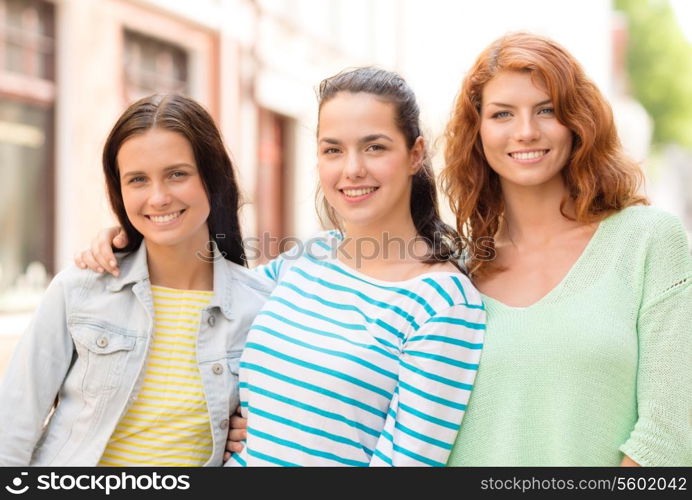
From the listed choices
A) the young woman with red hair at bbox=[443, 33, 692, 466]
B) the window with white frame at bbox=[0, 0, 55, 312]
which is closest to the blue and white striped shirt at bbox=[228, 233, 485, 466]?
the young woman with red hair at bbox=[443, 33, 692, 466]

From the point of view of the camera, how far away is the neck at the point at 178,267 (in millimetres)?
2582

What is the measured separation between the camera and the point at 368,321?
88.8 inches

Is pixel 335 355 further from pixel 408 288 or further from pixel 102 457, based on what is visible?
pixel 102 457

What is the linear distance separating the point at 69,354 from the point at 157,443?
1.21ft

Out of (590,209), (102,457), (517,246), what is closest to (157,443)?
(102,457)

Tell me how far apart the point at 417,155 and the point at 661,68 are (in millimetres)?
36209

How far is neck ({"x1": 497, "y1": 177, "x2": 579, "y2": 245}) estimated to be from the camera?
8.12ft

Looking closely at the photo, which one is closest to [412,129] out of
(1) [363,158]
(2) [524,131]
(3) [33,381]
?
(1) [363,158]

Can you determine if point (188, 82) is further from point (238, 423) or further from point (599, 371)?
point (599, 371)

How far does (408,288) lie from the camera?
7.42ft

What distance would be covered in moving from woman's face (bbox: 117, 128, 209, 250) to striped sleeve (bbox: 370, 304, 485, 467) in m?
0.81

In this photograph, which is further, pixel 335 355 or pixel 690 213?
pixel 690 213
